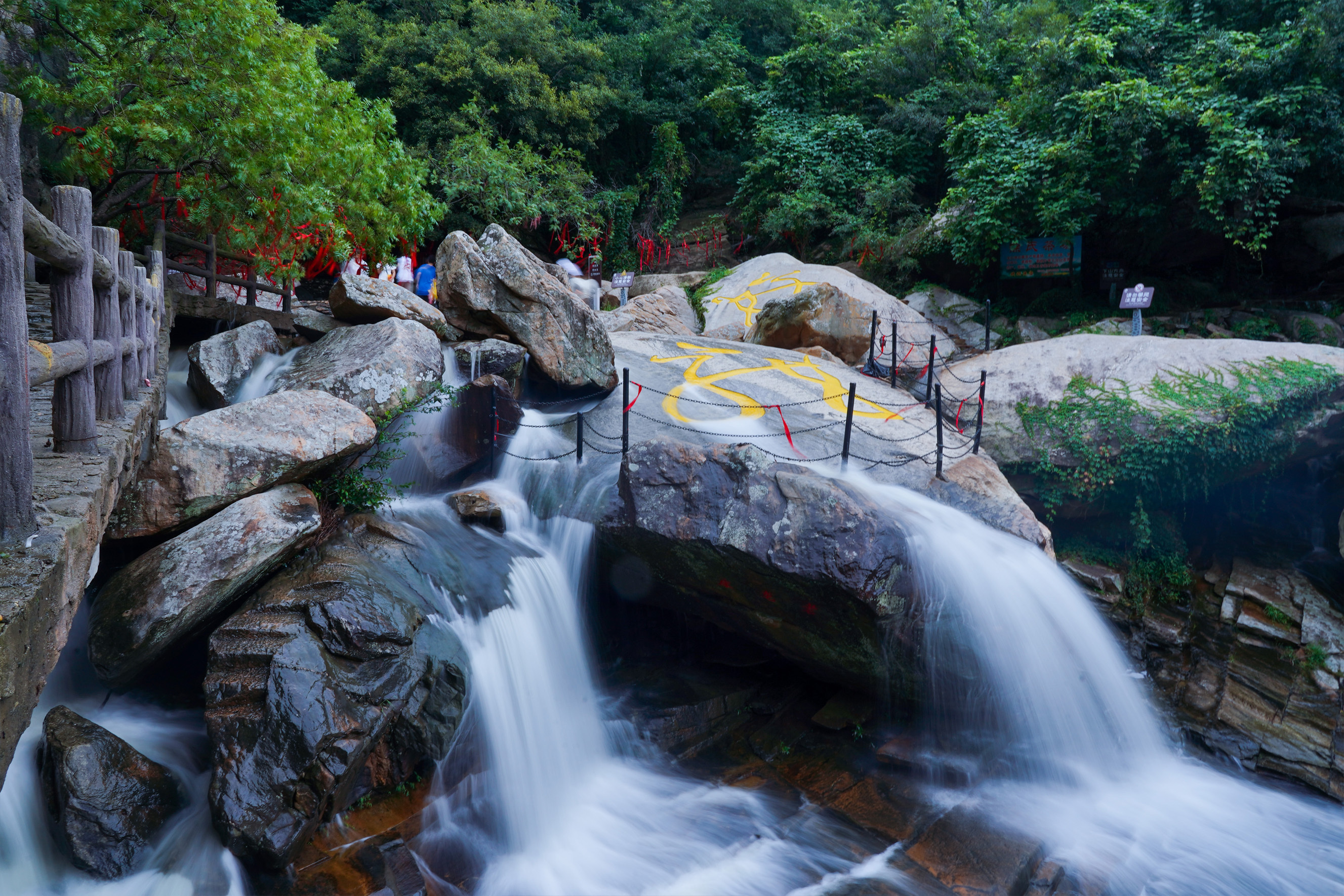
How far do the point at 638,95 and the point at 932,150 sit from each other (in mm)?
8459

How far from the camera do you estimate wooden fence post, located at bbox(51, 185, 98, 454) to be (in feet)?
10.8

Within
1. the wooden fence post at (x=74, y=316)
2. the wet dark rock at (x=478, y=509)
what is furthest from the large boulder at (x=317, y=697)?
the wooden fence post at (x=74, y=316)

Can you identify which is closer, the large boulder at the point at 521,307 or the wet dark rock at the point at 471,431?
the wet dark rock at the point at 471,431

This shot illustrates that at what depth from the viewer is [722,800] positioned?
5574mm

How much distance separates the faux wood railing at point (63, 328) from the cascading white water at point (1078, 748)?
5.25m

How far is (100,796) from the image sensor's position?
4.12 meters

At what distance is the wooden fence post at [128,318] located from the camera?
472cm

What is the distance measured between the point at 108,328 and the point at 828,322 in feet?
34.0

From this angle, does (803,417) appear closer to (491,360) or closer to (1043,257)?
(491,360)

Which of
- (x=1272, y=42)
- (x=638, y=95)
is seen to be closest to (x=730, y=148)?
(x=638, y=95)

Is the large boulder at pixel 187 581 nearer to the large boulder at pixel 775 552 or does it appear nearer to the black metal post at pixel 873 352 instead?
the large boulder at pixel 775 552

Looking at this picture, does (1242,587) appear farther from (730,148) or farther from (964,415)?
(730,148)

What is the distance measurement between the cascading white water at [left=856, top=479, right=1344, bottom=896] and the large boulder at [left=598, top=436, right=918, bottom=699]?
16.3 inches

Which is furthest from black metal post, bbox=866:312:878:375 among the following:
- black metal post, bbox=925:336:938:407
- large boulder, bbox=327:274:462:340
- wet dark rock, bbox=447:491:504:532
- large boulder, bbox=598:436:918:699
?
wet dark rock, bbox=447:491:504:532
